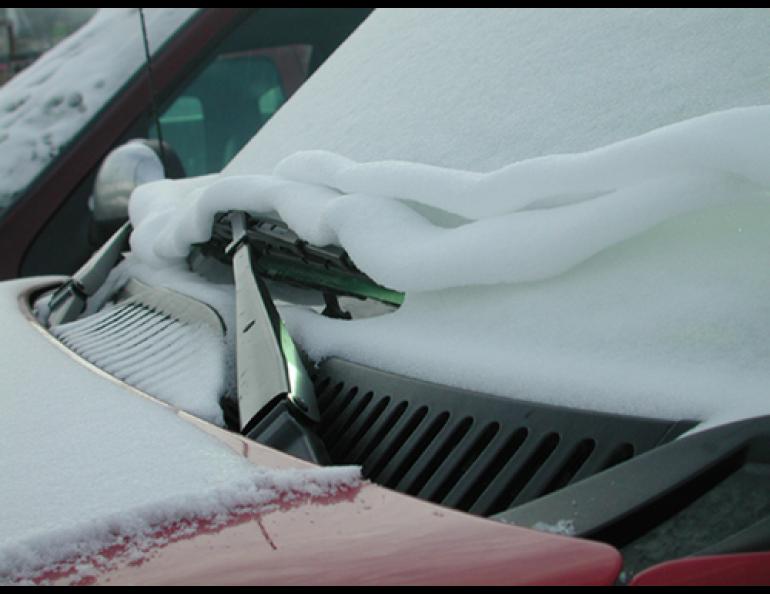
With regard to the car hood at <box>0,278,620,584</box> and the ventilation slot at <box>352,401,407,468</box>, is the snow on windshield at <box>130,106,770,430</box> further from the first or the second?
the car hood at <box>0,278,620,584</box>

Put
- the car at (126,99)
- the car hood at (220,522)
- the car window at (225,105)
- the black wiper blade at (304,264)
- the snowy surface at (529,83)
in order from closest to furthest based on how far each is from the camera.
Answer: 1. the car hood at (220,522)
2. the snowy surface at (529,83)
3. the black wiper blade at (304,264)
4. the car at (126,99)
5. the car window at (225,105)

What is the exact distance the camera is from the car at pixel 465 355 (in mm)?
566

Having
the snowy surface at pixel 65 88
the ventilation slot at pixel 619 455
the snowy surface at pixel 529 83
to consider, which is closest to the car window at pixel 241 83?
the snowy surface at pixel 65 88

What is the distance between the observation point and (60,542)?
1.87 feet

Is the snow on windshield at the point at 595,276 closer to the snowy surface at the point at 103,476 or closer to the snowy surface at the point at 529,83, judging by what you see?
the snowy surface at the point at 529,83

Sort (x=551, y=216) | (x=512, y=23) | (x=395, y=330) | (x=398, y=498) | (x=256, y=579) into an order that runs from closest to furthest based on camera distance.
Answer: (x=256, y=579) < (x=398, y=498) < (x=551, y=216) < (x=395, y=330) < (x=512, y=23)

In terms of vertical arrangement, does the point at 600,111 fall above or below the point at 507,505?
above

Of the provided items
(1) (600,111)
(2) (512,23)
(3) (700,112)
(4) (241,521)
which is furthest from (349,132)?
(4) (241,521)

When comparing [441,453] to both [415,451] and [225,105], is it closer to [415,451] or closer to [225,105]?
[415,451]

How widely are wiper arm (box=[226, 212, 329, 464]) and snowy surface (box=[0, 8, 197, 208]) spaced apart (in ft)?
9.63

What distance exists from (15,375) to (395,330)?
43 centimetres

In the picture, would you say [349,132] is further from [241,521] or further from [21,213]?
[21,213]

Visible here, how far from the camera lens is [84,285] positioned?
1.89m

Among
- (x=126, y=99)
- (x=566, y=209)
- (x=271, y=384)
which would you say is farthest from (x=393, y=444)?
(x=126, y=99)
